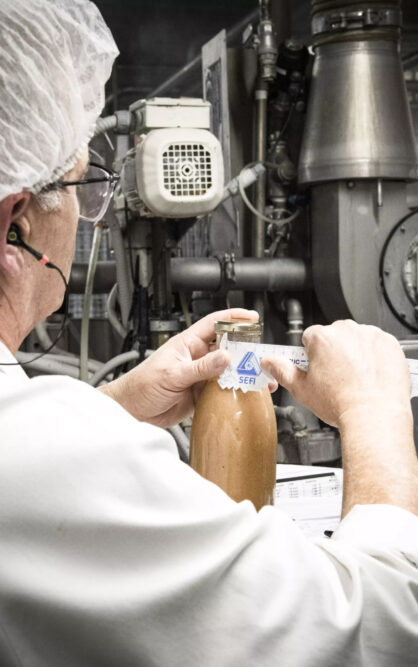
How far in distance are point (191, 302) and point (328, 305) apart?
0.63 metres

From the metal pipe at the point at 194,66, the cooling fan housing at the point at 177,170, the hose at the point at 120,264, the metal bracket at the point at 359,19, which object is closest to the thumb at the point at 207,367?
the cooling fan housing at the point at 177,170

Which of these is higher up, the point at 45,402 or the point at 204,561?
the point at 45,402

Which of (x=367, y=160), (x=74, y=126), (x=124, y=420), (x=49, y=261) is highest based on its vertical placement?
(x=367, y=160)

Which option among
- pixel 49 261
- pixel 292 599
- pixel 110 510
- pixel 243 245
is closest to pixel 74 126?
pixel 49 261

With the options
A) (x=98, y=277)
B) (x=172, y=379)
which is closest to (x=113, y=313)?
(x=98, y=277)

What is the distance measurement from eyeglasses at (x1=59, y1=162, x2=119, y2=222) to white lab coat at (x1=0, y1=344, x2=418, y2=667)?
1.26 feet

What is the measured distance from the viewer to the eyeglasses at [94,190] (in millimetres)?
1098

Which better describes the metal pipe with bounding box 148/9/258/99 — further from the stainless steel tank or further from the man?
the man

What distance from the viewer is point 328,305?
3.27 m

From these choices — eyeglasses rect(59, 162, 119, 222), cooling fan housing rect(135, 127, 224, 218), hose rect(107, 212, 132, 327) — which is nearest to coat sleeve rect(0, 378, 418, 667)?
eyeglasses rect(59, 162, 119, 222)

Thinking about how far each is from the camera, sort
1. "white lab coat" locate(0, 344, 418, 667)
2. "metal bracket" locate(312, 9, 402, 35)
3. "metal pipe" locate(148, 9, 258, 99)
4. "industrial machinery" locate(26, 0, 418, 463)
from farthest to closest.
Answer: "metal pipe" locate(148, 9, 258, 99) < "metal bracket" locate(312, 9, 402, 35) < "industrial machinery" locate(26, 0, 418, 463) < "white lab coat" locate(0, 344, 418, 667)

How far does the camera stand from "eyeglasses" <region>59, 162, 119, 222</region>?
110 centimetres

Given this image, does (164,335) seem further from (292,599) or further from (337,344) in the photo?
(292,599)

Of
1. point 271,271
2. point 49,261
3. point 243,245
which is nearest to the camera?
point 49,261
